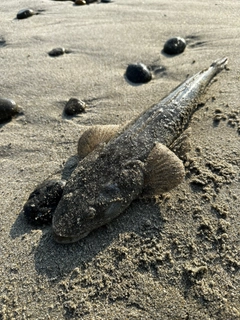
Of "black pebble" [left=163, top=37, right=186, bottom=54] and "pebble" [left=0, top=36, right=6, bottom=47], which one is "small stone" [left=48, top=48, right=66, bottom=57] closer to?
"pebble" [left=0, top=36, right=6, bottom=47]

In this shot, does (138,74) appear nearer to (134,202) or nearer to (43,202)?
(134,202)

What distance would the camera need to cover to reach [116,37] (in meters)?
5.99

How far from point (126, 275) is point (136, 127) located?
1563 mm

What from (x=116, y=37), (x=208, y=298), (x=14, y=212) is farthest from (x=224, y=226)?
(x=116, y=37)

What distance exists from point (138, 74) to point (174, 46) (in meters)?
1.08

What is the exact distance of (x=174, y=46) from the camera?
214 inches

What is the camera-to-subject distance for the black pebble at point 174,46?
5426 millimetres

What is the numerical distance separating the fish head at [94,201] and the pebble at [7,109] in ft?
5.81

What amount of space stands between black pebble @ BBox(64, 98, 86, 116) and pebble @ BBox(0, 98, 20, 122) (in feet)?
2.28

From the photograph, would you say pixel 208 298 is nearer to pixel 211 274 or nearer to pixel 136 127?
pixel 211 274

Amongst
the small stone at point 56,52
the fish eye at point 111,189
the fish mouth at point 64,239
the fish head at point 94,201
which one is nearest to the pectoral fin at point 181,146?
the fish head at point 94,201

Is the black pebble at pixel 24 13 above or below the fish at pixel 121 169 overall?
→ above

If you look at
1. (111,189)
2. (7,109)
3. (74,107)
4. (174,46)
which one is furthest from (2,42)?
(111,189)

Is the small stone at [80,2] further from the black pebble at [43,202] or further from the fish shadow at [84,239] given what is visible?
the fish shadow at [84,239]
